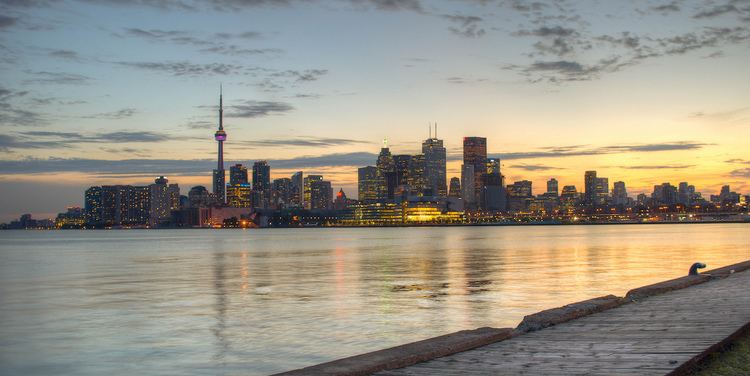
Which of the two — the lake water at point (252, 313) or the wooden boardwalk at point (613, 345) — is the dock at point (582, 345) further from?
the lake water at point (252, 313)

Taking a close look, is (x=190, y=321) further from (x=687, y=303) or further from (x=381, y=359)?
(x=381, y=359)

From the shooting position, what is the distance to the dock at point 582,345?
28.5ft

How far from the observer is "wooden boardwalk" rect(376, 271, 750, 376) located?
8.73 metres

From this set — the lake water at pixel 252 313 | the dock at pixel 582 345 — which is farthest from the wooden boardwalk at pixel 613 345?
the lake water at pixel 252 313

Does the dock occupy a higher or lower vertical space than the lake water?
higher

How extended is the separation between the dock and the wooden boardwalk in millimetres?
12

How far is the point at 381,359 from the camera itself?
901 cm

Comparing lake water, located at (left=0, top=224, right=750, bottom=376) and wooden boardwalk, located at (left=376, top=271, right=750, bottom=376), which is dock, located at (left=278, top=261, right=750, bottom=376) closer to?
wooden boardwalk, located at (left=376, top=271, right=750, bottom=376)

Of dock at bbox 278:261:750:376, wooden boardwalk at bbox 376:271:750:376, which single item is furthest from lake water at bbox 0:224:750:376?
wooden boardwalk at bbox 376:271:750:376

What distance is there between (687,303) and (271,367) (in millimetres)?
9660

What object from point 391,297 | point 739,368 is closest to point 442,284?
point 391,297

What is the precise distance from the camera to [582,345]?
10.6m

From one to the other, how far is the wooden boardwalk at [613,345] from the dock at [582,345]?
0.01m

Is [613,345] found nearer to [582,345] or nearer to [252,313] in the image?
[582,345]
